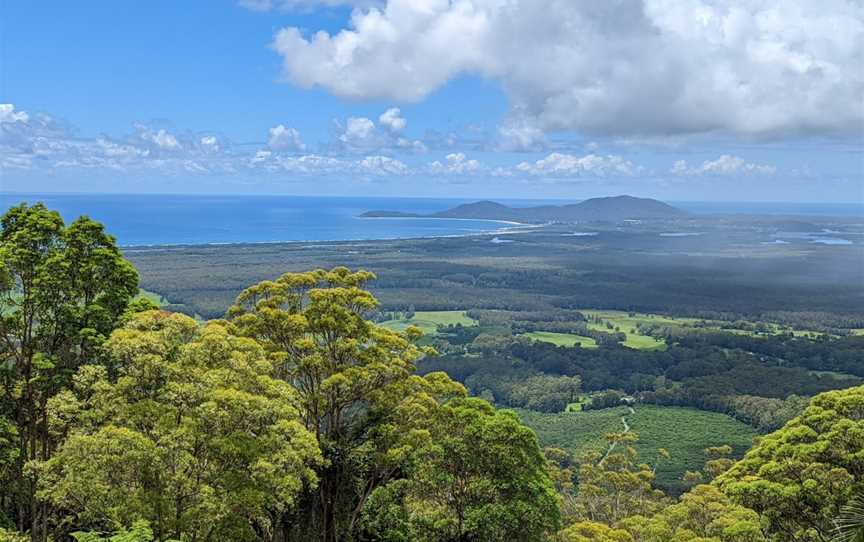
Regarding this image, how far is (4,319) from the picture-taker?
57.0ft

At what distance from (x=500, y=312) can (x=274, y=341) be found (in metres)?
152

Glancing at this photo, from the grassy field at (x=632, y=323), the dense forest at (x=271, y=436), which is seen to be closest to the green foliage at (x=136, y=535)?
the dense forest at (x=271, y=436)

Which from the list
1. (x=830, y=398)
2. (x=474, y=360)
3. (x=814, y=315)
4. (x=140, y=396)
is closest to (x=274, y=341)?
(x=140, y=396)

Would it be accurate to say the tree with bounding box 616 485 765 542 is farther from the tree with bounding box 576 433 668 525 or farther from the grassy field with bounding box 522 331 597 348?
the grassy field with bounding box 522 331 597 348

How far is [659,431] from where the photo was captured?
260 feet

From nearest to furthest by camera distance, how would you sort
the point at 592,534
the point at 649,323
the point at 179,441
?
the point at 179,441, the point at 592,534, the point at 649,323

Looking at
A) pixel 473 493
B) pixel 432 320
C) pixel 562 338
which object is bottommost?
pixel 562 338

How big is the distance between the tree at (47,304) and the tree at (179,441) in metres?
3.78

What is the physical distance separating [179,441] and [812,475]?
1580cm

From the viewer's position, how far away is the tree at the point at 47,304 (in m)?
17.2

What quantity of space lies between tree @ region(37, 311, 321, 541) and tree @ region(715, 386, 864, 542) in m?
12.3

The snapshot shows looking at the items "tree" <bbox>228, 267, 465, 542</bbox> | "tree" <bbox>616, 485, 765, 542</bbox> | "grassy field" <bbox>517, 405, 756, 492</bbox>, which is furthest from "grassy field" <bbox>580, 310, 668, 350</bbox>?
"tree" <bbox>228, 267, 465, 542</bbox>

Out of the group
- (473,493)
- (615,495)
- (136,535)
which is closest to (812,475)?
(473,493)

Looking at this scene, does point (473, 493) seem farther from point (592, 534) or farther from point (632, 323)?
point (632, 323)
